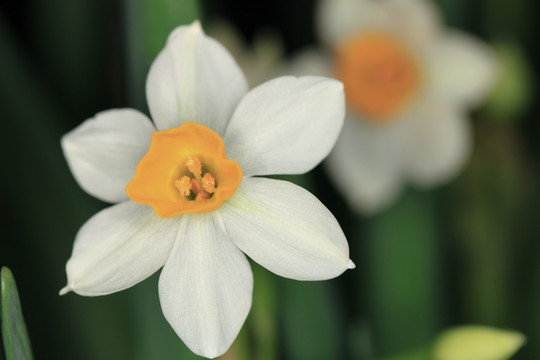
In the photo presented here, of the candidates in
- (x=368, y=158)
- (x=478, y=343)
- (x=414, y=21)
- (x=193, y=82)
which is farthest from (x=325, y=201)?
(x=193, y=82)

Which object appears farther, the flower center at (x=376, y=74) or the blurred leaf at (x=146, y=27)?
the flower center at (x=376, y=74)

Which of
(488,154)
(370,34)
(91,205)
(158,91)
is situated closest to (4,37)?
(91,205)

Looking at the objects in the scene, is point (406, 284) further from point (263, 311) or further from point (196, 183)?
point (196, 183)

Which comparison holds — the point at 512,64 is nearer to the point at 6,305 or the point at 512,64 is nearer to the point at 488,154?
the point at 488,154

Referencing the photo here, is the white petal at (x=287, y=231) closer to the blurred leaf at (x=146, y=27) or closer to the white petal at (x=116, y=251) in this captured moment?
the white petal at (x=116, y=251)

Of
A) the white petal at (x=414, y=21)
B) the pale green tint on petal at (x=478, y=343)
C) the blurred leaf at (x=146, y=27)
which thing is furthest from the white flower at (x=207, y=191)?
the white petal at (x=414, y=21)

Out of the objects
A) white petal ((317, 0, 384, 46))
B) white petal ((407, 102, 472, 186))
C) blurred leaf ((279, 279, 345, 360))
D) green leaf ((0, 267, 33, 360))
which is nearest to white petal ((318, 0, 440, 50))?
white petal ((317, 0, 384, 46))
